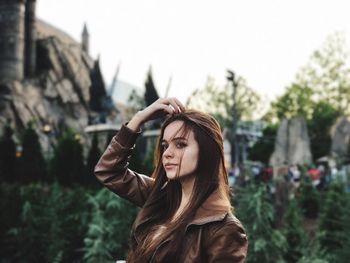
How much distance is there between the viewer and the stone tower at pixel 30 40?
5338 centimetres

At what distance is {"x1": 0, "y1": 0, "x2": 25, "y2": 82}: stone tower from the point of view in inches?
2044

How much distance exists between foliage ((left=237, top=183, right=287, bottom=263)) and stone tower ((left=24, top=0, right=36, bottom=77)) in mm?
44865

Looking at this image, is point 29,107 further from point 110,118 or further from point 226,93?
point 110,118

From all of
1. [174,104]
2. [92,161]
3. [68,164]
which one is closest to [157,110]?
[174,104]

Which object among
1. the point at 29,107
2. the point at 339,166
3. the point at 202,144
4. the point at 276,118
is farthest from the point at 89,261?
the point at 276,118

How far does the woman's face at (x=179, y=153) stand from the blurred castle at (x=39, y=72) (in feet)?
148

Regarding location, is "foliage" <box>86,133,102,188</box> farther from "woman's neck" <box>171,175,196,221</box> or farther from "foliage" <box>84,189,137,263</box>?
"woman's neck" <box>171,175,196,221</box>

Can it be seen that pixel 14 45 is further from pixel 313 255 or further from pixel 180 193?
pixel 180 193

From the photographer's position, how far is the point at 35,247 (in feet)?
41.8

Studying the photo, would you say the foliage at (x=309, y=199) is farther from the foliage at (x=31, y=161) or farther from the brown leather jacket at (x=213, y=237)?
the brown leather jacket at (x=213, y=237)

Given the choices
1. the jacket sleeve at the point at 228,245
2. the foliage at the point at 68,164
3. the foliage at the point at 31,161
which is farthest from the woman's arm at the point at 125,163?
the foliage at the point at 31,161

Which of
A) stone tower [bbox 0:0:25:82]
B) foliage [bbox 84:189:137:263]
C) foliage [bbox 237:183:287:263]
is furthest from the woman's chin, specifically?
stone tower [bbox 0:0:25:82]

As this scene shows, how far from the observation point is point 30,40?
5441 cm

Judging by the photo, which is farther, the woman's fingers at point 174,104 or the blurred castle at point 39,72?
the blurred castle at point 39,72
